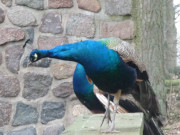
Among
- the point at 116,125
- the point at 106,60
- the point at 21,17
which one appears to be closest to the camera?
the point at 106,60

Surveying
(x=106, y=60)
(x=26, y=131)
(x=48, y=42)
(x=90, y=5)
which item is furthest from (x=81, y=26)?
(x=106, y=60)

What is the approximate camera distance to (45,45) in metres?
3.86

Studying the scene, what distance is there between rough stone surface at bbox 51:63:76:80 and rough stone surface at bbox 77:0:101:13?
58 centimetres

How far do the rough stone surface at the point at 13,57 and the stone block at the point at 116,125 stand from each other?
1.04 m

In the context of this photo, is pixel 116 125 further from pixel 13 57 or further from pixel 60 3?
pixel 60 3

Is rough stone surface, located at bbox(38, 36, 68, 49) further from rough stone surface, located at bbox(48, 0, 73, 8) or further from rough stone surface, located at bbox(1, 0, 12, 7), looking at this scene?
rough stone surface, located at bbox(1, 0, 12, 7)

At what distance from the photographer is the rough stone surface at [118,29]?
394 centimetres

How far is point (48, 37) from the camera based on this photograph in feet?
12.7

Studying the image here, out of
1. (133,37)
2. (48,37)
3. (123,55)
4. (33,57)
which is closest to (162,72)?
(133,37)

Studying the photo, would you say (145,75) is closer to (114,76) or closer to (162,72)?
(114,76)

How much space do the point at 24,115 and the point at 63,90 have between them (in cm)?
44

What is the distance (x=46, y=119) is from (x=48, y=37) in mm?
785

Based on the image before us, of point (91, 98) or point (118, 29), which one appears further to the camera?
point (118, 29)

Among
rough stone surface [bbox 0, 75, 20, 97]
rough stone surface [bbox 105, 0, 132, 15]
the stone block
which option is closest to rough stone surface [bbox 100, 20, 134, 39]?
rough stone surface [bbox 105, 0, 132, 15]
